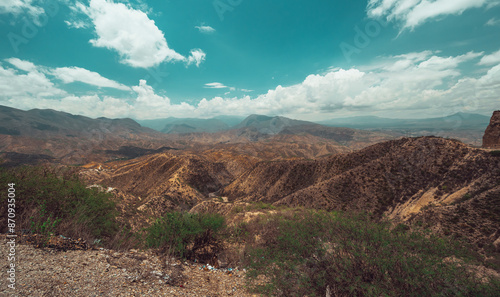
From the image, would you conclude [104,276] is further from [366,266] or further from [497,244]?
[497,244]

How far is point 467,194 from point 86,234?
4418 centimetres

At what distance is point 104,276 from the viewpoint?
285 inches

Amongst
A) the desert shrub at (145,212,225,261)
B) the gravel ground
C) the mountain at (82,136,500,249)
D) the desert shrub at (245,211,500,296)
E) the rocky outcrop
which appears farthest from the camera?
the rocky outcrop

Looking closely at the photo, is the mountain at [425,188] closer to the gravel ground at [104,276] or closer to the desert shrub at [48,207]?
the gravel ground at [104,276]

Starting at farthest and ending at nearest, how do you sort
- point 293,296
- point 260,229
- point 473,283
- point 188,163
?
point 188,163 → point 260,229 → point 293,296 → point 473,283

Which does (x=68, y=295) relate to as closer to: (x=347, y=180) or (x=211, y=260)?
(x=211, y=260)

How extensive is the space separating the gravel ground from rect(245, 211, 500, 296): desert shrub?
2629 mm

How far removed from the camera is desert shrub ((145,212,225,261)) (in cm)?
1155

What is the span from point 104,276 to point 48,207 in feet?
25.2

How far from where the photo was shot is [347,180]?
43.0m

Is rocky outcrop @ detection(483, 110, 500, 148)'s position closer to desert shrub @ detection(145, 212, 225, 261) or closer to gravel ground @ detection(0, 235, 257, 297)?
desert shrub @ detection(145, 212, 225, 261)

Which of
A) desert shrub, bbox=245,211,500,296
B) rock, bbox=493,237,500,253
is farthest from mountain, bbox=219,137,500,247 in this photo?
desert shrub, bbox=245,211,500,296

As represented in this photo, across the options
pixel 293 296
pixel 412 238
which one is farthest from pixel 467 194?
pixel 293 296

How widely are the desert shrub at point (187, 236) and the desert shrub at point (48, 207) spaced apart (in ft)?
11.7
